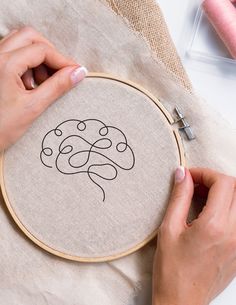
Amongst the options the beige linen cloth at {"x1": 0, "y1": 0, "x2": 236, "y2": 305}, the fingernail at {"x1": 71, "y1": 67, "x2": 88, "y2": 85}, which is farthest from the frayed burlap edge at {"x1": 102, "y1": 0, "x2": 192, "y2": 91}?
the fingernail at {"x1": 71, "y1": 67, "x2": 88, "y2": 85}

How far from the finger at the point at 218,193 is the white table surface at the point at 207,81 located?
131 mm

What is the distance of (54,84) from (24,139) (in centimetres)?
12

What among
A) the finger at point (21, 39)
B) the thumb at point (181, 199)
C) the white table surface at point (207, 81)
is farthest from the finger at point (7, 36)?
the thumb at point (181, 199)

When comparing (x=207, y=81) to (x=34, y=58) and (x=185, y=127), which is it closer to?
(x=185, y=127)

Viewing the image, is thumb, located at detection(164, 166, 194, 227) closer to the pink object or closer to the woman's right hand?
the woman's right hand

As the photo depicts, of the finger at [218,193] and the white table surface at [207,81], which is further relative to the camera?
the white table surface at [207,81]

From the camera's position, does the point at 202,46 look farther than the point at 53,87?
Yes

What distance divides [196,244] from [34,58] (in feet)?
1.35

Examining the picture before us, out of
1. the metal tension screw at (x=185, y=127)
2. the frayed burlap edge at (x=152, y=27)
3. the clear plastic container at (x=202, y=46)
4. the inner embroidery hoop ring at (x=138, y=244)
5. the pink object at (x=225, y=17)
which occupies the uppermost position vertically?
the pink object at (x=225, y=17)

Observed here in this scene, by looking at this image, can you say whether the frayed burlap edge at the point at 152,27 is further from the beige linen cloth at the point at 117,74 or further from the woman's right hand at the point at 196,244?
the woman's right hand at the point at 196,244

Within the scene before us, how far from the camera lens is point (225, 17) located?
3.10ft

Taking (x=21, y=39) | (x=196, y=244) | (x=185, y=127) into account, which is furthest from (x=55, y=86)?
(x=196, y=244)

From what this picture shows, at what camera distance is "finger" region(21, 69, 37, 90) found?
0.93 metres

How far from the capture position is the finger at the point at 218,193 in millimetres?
845
